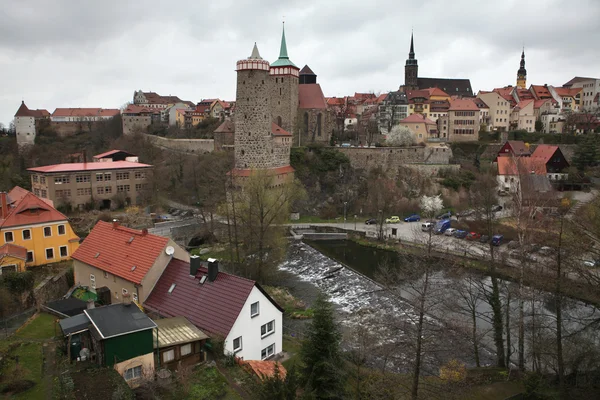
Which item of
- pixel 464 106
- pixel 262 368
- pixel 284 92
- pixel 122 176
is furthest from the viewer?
pixel 464 106

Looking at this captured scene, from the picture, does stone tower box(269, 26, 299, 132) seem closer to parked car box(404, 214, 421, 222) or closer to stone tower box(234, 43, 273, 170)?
stone tower box(234, 43, 273, 170)

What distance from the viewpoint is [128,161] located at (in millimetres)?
40438

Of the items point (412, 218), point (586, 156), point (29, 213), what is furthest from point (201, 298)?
point (586, 156)

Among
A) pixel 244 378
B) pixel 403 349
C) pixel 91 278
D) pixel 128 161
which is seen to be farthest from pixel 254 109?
pixel 244 378

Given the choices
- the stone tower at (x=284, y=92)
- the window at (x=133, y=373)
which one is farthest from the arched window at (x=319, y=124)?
the window at (x=133, y=373)

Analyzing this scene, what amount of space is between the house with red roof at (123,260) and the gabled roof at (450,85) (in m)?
65.1

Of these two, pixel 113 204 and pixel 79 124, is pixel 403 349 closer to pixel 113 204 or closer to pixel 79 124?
pixel 113 204

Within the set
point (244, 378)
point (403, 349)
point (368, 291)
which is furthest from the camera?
point (368, 291)

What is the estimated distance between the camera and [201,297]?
536 inches

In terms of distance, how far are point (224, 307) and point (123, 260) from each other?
526 centimetres

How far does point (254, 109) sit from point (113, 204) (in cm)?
1405

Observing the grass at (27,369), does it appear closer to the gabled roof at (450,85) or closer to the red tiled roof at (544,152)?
the red tiled roof at (544,152)

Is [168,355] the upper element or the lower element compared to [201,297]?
lower

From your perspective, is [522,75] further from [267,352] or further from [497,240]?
[267,352]
